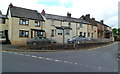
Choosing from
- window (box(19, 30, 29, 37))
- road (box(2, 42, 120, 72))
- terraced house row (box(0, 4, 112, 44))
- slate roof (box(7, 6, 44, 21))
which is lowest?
road (box(2, 42, 120, 72))

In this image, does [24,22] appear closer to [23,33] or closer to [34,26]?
[23,33]

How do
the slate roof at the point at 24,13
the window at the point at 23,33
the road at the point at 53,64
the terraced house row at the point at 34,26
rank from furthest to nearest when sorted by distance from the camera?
the slate roof at the point at 24,13 → the window at the point at 23,33 → the terraced house row at the point at 34,26 → the road at the point at 53,64

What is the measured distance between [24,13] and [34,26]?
391cm

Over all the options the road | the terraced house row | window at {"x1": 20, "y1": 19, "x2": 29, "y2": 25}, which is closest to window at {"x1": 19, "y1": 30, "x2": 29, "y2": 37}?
the terraced house row

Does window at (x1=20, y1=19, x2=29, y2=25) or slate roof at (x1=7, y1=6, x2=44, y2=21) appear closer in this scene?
slate roof at (x1=7, y1=6, x2=44, y2=21)

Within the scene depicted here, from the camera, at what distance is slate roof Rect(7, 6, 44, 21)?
1374 inches

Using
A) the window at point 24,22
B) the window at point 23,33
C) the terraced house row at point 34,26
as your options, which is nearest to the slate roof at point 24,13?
the terraced house row at point 34,26

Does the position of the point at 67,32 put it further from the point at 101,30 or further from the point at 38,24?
the point at 101,30

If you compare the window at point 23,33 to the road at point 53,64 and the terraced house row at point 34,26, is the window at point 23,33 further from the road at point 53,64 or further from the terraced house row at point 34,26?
the road at point 53,64

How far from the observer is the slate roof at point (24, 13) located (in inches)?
1374

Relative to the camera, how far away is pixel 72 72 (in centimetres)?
842

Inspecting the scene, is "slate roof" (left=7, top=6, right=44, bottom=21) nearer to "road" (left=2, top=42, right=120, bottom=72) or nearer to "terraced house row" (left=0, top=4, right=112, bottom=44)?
"terraced house row" (left=0, top=4, right=112, bottom=44)

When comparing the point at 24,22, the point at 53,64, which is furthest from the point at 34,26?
the point at 53,64

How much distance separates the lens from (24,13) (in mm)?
37219
